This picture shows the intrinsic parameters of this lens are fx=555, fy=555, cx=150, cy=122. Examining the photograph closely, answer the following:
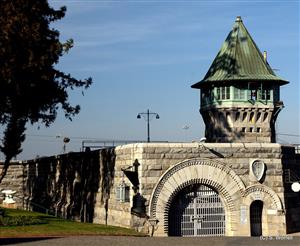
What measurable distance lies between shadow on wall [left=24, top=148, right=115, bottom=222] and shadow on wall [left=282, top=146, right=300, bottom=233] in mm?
8401

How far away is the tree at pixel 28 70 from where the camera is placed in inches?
845

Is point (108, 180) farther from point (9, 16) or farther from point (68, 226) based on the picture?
point (9, 16)

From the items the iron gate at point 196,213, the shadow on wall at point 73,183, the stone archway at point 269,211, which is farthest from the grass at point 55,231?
the stone archway at point 269,211

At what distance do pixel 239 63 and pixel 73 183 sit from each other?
14982 millimetres

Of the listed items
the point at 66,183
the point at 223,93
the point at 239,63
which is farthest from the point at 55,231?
the point at 239,63

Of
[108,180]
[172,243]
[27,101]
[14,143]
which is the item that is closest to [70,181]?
[108,180]

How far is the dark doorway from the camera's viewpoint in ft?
84.7

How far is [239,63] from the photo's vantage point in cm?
3962

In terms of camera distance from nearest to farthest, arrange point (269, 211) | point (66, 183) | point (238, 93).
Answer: point (269, 211) → point (66, 183) → point (238, 93)

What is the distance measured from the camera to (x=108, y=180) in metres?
27.9

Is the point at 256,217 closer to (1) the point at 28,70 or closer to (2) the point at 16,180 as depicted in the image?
(1) the point at 28,70

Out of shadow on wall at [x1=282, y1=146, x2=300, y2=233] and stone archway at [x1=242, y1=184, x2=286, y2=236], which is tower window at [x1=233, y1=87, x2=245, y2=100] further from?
stone archway at [x1=242, y1=184, x2=286, y2=236]

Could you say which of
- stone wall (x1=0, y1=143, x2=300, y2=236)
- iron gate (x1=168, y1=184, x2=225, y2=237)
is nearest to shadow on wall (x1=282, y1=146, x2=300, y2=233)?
stone wall (x1=0, y1=143, x2=300, y2=236)

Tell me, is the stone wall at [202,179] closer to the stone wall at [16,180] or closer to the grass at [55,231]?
the grass at [55,231]
